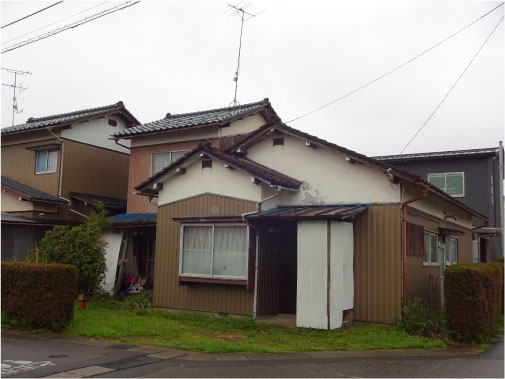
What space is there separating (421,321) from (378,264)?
5.29ft

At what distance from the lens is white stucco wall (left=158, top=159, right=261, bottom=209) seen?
41.2ft

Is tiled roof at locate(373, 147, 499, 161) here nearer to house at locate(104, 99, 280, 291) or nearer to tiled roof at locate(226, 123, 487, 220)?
house at locate(104, 99, 280, 291)

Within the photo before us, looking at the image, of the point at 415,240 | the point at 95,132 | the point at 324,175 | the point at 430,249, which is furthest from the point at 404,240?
the point at 95,132

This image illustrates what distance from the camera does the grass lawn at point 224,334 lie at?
30.8 feet

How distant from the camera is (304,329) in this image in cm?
1083

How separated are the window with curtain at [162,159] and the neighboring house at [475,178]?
14.1 m

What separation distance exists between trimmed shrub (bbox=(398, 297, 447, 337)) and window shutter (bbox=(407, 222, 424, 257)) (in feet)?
4.41

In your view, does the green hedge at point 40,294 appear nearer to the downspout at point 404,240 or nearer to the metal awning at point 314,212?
the metal awning at point 314,212

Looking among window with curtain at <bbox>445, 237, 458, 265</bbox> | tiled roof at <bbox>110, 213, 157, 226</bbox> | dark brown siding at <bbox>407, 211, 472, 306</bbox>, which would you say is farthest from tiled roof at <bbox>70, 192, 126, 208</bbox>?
window with curtain at <bbox>445, 237, 458, 265</bbox>

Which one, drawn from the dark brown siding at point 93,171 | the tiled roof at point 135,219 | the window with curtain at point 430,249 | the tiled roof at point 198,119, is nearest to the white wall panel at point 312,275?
the window with curtain at point 430,249

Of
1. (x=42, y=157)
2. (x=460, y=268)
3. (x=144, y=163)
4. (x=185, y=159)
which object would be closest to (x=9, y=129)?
(x=42, y=157)

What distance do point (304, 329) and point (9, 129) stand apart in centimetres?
1697

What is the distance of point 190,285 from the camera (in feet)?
42.7

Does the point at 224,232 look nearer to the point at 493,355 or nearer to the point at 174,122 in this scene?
the point at 493,355
